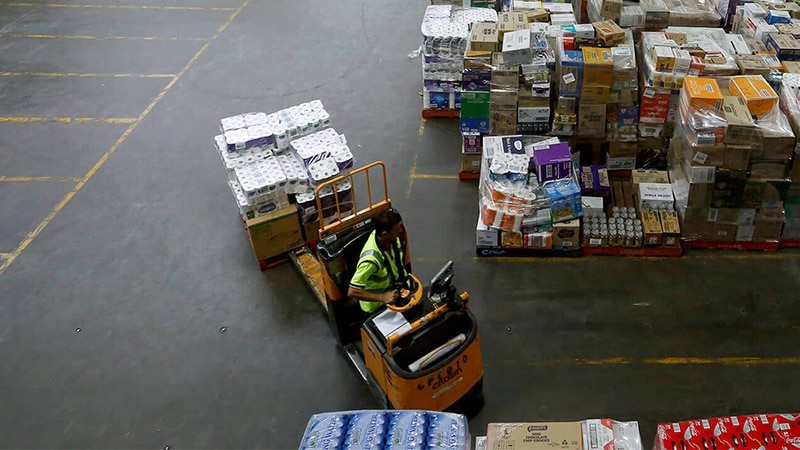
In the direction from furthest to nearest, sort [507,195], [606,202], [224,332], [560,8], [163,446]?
[560,8] < [606,202] < [507,195] < [224,332] < [163,446]

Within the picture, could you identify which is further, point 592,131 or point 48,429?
point 592,131

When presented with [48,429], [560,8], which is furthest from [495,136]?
[48,429]

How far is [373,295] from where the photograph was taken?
18.8 ft

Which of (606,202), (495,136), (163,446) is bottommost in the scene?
(163,446)

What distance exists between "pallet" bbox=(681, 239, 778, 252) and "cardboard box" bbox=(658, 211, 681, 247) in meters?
0.19

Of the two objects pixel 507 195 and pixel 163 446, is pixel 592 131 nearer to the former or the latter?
pixel 507 195

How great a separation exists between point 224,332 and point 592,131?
17.9 ft

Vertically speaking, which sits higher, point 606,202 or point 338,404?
point 606,202

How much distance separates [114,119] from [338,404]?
748cm

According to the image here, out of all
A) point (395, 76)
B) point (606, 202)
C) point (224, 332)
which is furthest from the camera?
point (395, 76)

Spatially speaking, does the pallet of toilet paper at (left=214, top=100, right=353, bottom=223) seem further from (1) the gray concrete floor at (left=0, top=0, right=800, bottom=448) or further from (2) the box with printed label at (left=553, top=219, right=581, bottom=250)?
(2) the box with printed label at (left=553, top=219, right=581, bottom=250)

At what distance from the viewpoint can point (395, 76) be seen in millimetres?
12289

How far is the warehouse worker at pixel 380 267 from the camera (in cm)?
569

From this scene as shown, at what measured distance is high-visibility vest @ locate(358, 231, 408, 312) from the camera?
5.72m
